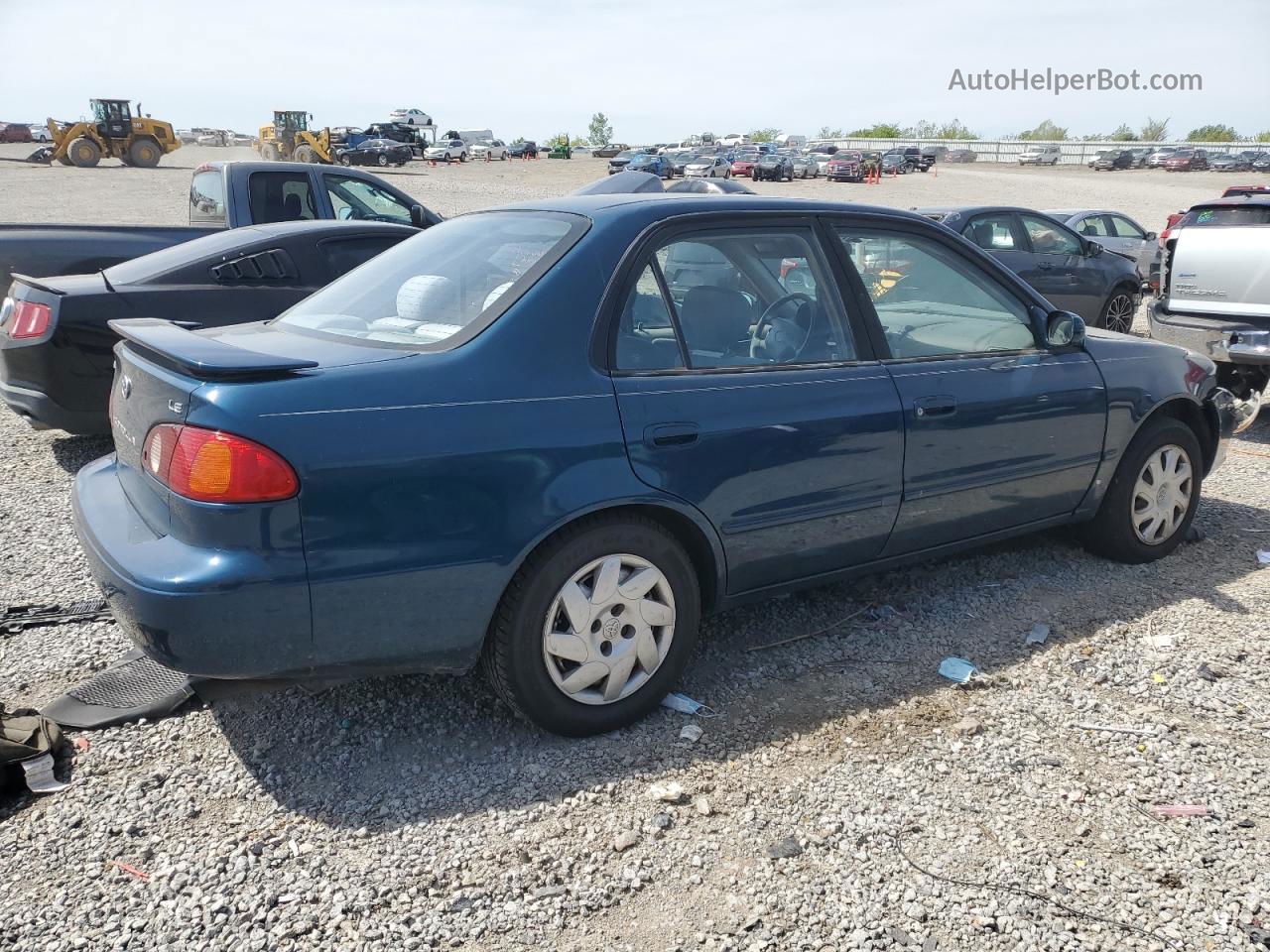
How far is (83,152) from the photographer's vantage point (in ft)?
135

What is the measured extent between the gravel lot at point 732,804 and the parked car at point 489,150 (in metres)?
70.6

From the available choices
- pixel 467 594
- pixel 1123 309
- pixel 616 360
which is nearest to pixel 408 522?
pixel 467 594

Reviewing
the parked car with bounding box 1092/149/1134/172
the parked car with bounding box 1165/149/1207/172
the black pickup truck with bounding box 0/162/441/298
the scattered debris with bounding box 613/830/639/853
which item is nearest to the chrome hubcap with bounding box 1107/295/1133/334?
the black pickup truck with bounding box 0/162/441/298

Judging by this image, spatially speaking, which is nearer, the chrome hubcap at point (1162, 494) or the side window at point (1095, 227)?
the chrome hubcap at point (1162, 494)

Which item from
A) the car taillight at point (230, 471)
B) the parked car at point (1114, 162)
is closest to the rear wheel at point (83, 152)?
the car taillight at point (230, 471)

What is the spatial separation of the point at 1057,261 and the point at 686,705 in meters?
9.35

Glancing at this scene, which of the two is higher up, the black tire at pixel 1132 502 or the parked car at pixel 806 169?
the parked car at pixel 806 169

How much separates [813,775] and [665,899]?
709 millimetres

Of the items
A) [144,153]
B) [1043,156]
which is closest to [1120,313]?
[144,153]

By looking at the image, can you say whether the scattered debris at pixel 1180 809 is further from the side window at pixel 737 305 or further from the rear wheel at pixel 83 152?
the rear wheel at pixel 83 152

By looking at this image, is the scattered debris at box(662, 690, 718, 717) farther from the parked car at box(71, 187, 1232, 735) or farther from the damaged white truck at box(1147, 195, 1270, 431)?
the damaged white truck at box(1147, 195, 1270, 431)

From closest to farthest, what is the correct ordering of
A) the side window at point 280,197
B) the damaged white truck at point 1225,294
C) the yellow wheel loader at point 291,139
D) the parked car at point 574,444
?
Result: the parked car at point 574,444 → the damaged white truck at point 1225,294 → the side window at point 280,197 → the yellow wheel loader at point 291,139

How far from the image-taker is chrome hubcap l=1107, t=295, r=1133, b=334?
38.5 ft

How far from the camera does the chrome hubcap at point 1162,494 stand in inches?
186
